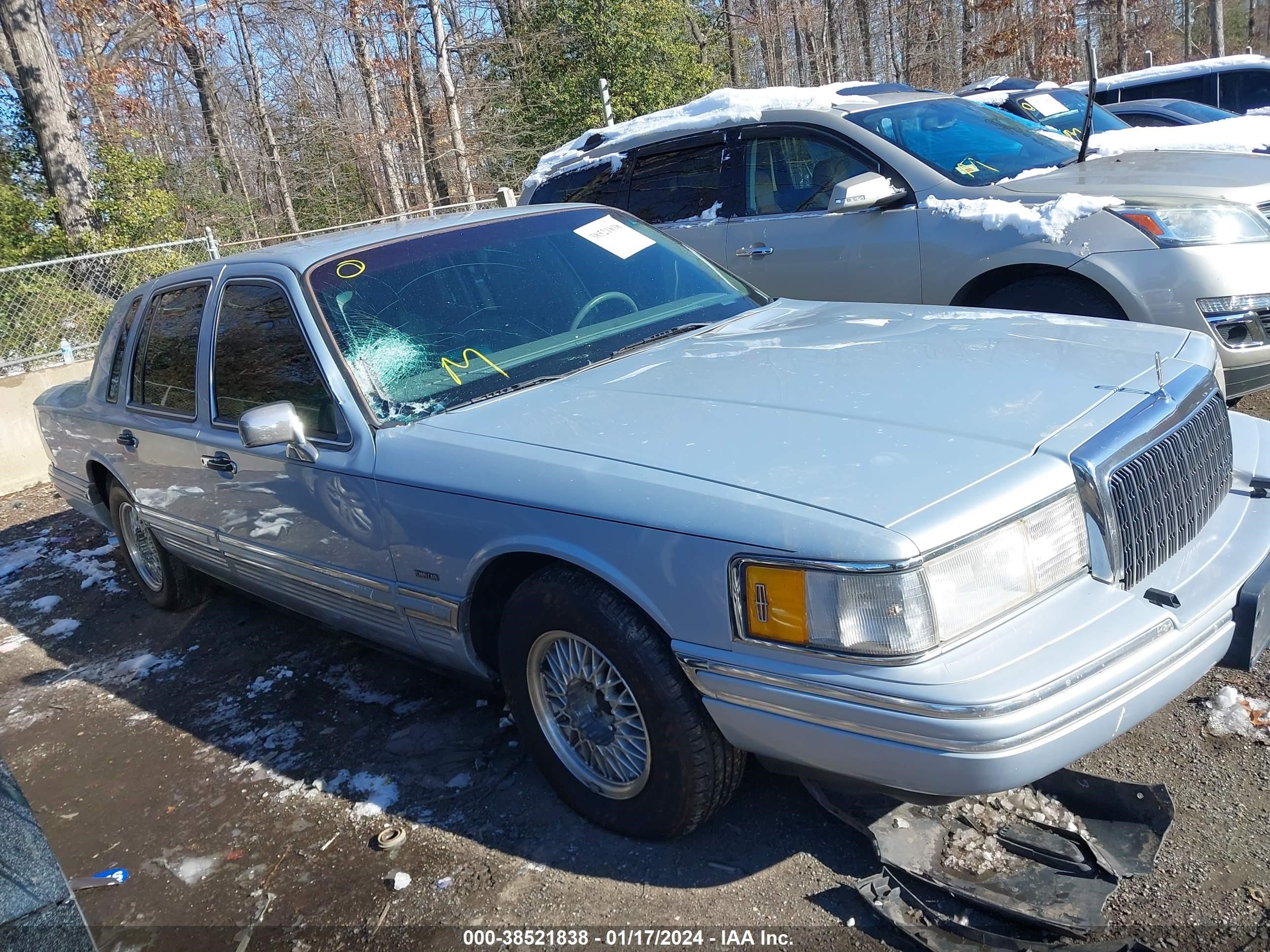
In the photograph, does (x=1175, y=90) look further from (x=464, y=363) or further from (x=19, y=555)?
(x=19, y=555)

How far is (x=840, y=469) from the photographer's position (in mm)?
2277

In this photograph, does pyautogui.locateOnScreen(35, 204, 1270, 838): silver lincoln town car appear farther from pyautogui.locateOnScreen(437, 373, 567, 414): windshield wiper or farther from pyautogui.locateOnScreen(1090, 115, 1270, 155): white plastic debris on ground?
pyautogui.locateOnScreen(1090, 115, 1270, 155): white plastic debris on ground

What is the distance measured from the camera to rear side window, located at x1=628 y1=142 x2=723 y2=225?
6039mm

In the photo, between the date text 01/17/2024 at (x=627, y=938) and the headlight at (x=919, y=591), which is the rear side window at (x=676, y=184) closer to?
the headlight at (x=919, y=591)

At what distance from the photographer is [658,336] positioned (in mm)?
3572

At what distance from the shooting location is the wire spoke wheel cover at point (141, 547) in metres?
5.16

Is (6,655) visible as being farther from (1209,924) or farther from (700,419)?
(1209,924)

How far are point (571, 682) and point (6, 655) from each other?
3.91 meters

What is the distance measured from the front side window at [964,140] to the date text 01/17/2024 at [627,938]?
3959mm

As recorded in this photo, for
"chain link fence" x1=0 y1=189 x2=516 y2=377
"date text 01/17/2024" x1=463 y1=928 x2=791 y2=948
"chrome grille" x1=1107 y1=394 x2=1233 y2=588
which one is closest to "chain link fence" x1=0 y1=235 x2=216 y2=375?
"chain link fence" x1=0 y1=189 x2=516 y2=377

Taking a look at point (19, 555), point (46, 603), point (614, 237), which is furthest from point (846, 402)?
point (19, 555)

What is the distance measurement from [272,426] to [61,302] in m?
8.34

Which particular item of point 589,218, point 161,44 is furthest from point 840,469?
point 161,44

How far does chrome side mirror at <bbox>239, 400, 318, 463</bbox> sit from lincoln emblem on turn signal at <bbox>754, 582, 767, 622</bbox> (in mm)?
1662
